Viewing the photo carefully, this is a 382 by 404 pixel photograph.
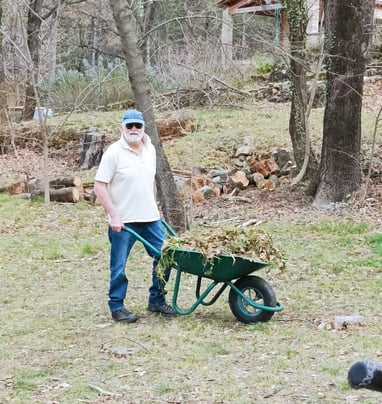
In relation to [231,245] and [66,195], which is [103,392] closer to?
[231,245]

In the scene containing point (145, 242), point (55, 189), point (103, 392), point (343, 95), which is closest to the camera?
point (103, 392)

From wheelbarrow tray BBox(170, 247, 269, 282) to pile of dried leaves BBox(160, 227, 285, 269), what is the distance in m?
0.03

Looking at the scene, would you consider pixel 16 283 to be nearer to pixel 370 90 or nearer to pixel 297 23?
pixel 297 23

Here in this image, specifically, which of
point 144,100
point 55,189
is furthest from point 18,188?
point 144,100

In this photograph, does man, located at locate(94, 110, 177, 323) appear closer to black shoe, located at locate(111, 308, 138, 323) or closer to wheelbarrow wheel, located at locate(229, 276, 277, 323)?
black shoe, located at locate(111, 308, 138, 323)

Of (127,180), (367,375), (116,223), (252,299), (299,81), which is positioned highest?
(299,81)

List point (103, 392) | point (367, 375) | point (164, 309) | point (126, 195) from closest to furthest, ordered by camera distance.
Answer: point (367, 375) < point (103, 392) < point (126, 195) < point (164, 309)

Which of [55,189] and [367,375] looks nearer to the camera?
[367,375]

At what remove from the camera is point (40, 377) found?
166 inches

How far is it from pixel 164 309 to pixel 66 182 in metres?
7.43

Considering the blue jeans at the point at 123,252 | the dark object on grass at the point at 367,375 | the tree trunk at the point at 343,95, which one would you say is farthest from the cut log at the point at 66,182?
the dark object on grass at the point at 367,375

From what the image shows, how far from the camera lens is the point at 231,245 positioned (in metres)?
4.90

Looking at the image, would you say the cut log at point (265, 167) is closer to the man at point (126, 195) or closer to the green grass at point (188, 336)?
the green grass at point (188, 336)

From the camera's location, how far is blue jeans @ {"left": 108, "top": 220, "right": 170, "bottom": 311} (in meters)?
5.25
